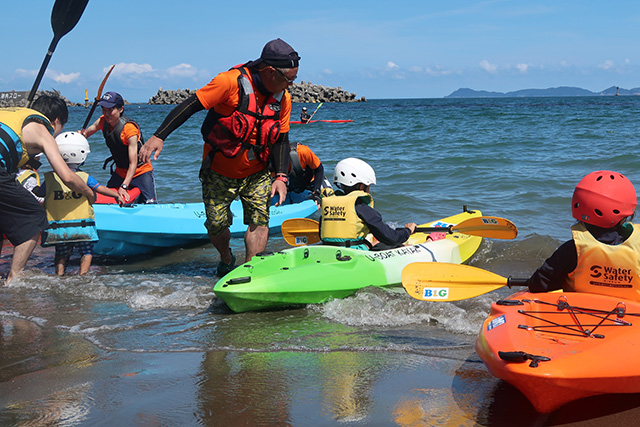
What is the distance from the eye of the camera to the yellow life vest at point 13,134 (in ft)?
14.6

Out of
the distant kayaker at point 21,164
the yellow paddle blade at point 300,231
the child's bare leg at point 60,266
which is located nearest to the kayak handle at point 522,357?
the distant kayaker at point 21,164

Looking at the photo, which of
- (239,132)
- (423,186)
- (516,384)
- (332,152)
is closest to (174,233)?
(239,132)

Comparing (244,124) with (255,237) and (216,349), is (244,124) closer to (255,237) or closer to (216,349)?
(255,237)

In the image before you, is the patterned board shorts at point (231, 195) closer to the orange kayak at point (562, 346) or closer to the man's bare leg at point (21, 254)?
the man's bare leg at point (21, 254)

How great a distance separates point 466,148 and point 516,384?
48.6 feet

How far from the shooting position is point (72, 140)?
550 cm

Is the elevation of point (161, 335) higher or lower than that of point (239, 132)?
lower

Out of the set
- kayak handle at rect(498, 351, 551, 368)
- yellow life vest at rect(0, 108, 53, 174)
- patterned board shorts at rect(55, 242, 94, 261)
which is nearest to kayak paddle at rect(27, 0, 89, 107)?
patterned board shorts at rect(55, 242, 94, 261)

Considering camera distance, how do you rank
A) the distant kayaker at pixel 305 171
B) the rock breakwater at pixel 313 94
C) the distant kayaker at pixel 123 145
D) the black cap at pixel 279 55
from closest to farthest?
1. the black cap at pixel 279 55
2. the distant kayaker at pixel 123 145
3. the distant kayaker at pixel 305 171
4. the rock breakwater at pixel 313 94

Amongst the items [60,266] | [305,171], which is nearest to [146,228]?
[60,266]

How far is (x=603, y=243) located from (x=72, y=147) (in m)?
4.24

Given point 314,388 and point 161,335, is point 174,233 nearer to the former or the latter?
point 161,335

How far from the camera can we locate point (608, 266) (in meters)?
3.16

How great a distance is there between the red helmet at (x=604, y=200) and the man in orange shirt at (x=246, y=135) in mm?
2294
